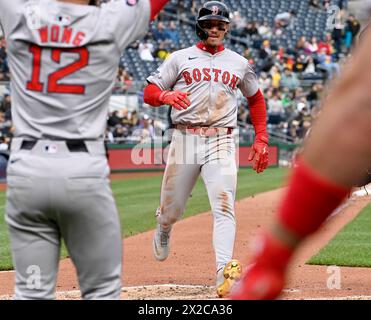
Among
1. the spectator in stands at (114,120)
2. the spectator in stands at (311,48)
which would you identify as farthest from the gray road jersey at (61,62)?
the spectator in stands at (311,48)

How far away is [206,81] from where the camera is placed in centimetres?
655

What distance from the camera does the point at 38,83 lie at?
3346 mm

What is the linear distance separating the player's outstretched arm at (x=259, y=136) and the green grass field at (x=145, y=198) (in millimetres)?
2669

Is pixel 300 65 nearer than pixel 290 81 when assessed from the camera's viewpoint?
No

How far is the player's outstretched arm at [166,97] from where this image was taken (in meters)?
5.75

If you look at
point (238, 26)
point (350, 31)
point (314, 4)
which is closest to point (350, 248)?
point (350, 31)

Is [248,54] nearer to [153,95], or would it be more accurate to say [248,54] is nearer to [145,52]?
[145,52]

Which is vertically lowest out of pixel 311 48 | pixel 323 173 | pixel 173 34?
pixel 311 48

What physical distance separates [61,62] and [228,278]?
3116 millimetres

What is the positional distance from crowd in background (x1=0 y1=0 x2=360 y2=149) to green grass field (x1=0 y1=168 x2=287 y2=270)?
66.3 inches

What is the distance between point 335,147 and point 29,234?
1927mm

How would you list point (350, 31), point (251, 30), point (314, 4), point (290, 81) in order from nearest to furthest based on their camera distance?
point (290, 81)
point (350, 31)
point (251, 30)
point (314, 4)

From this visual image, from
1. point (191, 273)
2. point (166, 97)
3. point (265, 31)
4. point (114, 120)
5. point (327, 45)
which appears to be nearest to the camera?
point (166, 97)

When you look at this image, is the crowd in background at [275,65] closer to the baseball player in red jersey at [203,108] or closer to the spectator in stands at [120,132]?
the spectator in stands at [120,132]
